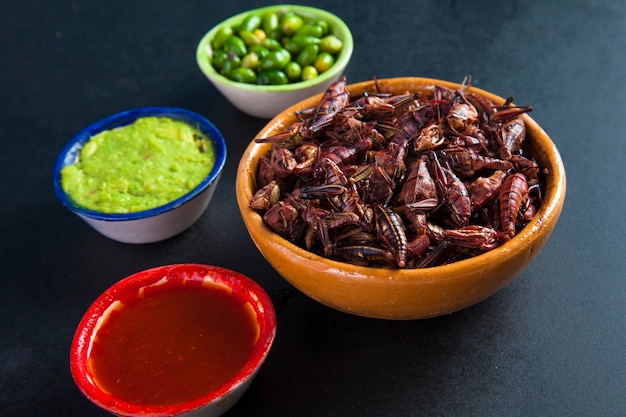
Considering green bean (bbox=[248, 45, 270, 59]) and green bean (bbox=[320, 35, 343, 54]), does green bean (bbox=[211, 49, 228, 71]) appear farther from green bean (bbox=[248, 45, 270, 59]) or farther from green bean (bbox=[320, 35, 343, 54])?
green bean (bbox=[320, 35, 343, 54])

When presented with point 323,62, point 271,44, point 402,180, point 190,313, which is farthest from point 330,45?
point 190,313

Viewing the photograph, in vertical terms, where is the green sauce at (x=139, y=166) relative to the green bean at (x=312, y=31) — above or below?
below

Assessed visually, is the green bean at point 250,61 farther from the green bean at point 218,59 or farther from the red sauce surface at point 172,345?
the red sauce surface at point 172,345

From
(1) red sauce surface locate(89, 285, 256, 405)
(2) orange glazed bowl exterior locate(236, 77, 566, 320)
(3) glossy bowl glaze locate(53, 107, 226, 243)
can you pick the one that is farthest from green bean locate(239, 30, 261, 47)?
(1) red sauce surface locate(89, 285, 256, 405)

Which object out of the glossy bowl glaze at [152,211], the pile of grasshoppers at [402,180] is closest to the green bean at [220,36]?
the glossy bowl glaze at [152,211]

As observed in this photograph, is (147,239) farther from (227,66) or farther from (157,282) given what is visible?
(227,66)

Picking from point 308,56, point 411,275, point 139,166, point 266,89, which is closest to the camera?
point 411,275

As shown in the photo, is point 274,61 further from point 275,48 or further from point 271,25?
point 271,25
